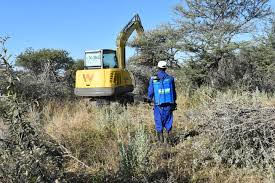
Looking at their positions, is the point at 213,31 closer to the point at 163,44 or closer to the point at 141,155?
the point at 163,44

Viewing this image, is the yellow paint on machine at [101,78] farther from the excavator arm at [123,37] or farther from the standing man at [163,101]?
the standing man at [163,101]

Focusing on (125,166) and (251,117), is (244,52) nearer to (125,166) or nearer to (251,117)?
(251,117)

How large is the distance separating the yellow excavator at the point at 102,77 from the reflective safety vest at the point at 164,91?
604 centimetres

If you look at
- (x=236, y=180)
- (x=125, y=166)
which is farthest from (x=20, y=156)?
(x=236, y=180)

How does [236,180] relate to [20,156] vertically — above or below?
below

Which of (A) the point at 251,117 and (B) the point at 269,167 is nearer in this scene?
(B) the point at 269,167

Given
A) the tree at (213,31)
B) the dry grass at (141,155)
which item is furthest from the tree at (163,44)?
the dry grass at (141,155)

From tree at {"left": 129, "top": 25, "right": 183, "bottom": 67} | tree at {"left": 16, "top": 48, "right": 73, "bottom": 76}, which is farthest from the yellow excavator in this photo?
tree at {"left": 16, "top": 48, "right": 73, "bottom": 76}

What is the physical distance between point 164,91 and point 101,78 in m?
6.34

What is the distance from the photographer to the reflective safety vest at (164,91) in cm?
737

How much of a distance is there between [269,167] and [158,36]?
494 inches

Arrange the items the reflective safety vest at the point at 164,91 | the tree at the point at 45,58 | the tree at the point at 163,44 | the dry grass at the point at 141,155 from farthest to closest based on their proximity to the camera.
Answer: the tree at the point at 45,58
the tree at the point at 163,44
the reflective safety vest at the point at 164,91
the dry grass at the point at 141,155

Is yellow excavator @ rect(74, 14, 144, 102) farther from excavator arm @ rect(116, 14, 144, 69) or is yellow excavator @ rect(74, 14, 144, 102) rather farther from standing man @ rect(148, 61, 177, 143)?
standing man @ rect(148, 61, 177, 143)

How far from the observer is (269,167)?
5090mm
